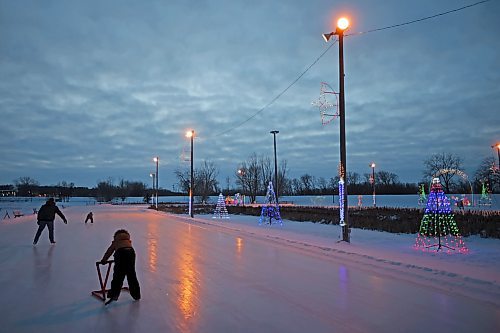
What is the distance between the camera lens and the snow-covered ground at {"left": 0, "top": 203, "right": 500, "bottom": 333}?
555 centimetres

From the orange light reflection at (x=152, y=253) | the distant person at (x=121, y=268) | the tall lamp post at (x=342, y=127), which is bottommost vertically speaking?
the orange light reflection at (x=152, y=253)

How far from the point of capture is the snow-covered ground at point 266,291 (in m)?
5.55

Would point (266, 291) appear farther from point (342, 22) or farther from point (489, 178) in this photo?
point (489, 178)

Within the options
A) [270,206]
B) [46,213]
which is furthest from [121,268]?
[270,206]

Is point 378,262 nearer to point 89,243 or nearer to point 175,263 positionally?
point 175,263

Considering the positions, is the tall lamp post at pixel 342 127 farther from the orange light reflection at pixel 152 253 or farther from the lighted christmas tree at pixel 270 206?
the lighted christmas tree at pixel 270 206

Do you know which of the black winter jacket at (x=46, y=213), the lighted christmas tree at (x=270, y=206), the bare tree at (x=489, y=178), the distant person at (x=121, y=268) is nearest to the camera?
the distant person at (x=121, y=268)

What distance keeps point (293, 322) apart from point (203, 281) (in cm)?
321

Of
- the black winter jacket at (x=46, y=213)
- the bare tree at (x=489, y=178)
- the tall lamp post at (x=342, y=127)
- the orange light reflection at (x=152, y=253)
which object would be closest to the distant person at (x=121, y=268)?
the orange light reflection at (x=152, y=253)

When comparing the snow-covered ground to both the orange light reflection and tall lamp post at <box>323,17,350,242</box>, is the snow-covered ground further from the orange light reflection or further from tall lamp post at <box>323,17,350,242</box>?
tall lamp post at <box>323,17,350,242</box>

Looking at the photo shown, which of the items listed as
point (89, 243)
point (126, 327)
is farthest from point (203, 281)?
point (89, 243)

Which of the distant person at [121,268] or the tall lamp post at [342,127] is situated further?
the tall lamp post at [342,127]

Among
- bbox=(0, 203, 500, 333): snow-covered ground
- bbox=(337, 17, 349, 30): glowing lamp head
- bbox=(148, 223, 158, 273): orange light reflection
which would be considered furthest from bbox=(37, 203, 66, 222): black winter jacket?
bbox=(337, 17, 349, 30): glowing lamp head

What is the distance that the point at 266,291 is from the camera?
7.41 metres
